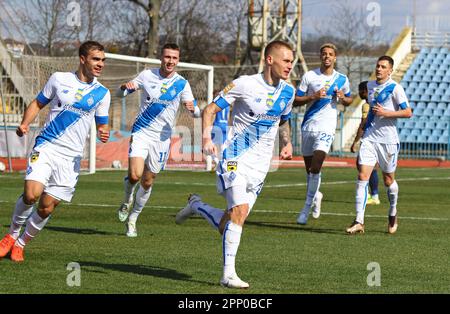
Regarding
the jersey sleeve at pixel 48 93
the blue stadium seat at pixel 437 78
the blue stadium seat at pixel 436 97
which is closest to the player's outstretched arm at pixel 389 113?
the jersey sleeve at pixel 48 93

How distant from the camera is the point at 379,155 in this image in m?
13.7

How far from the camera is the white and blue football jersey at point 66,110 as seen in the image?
1027cm

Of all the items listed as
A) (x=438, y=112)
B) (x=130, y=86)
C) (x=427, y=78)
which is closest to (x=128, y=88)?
(x=130, y=86)

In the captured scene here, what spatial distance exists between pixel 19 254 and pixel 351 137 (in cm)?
3487

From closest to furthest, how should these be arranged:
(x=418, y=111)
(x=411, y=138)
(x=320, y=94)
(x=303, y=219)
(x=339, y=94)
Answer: (x=320, y=94) → (x=303, y=219) → (x=339, y=94) → (x=411, y=138) → (x=418, y=111)

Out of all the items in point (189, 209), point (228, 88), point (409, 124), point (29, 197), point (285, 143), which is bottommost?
point (409, 124)

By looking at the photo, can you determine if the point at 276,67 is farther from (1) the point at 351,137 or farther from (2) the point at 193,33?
(2) the point at 193,33

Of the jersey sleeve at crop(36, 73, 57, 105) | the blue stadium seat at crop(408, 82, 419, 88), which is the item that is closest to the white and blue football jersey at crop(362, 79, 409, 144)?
the jersey sleeve at crop(36, 73, 57, 105)

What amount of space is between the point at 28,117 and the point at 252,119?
7.97 feet

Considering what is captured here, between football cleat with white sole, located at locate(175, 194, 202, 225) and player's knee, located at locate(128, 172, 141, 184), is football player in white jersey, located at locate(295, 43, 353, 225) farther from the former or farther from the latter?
football cleat with white sole, located at locate(175, 194, 202, 225)

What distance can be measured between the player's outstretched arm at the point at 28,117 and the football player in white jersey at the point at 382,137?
506 centimetres

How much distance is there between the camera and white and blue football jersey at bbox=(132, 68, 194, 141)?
1330 centimetres

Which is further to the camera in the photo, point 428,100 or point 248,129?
point 428,100

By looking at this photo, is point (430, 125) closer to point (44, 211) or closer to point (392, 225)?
point (392, 225)
